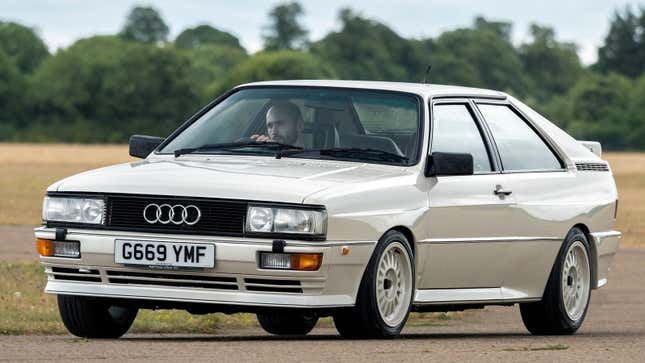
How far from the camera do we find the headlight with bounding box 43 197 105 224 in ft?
30.9

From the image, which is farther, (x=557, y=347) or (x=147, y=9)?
(x=147, y=9)

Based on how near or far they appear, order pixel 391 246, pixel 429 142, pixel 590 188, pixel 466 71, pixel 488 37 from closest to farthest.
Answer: pixel 391 246 < pixel 429 142 < pixel 590 188 < pixel 466 71 < pixel 488 37

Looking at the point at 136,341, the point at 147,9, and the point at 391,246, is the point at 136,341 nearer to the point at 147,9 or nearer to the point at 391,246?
the point at 391,246

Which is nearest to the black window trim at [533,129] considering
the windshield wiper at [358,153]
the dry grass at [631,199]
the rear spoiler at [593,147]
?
the rear spoiler at [593,147]

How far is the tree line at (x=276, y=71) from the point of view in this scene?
13425 cm

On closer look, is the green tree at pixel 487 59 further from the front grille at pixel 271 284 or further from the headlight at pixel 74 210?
the front grille at pixel 271 284

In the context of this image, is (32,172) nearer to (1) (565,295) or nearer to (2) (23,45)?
(1) (565,295)

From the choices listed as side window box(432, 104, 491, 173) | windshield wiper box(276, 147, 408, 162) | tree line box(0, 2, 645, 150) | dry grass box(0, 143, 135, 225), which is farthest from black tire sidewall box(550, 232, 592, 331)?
tree line box(0, 2, 645, 150)

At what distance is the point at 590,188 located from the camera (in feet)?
39.8

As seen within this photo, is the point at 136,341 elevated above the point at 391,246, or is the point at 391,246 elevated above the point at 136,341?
the point at 391,246

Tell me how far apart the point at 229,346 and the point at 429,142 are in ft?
6.87

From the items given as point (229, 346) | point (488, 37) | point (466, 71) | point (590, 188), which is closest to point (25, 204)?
point (590, 188)

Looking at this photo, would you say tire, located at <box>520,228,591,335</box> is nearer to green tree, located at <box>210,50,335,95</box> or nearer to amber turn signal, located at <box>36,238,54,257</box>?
amber turn signal, located at <box>36,238,54,257</box>

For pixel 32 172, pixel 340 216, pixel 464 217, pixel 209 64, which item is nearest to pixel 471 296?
pixel 464 217
